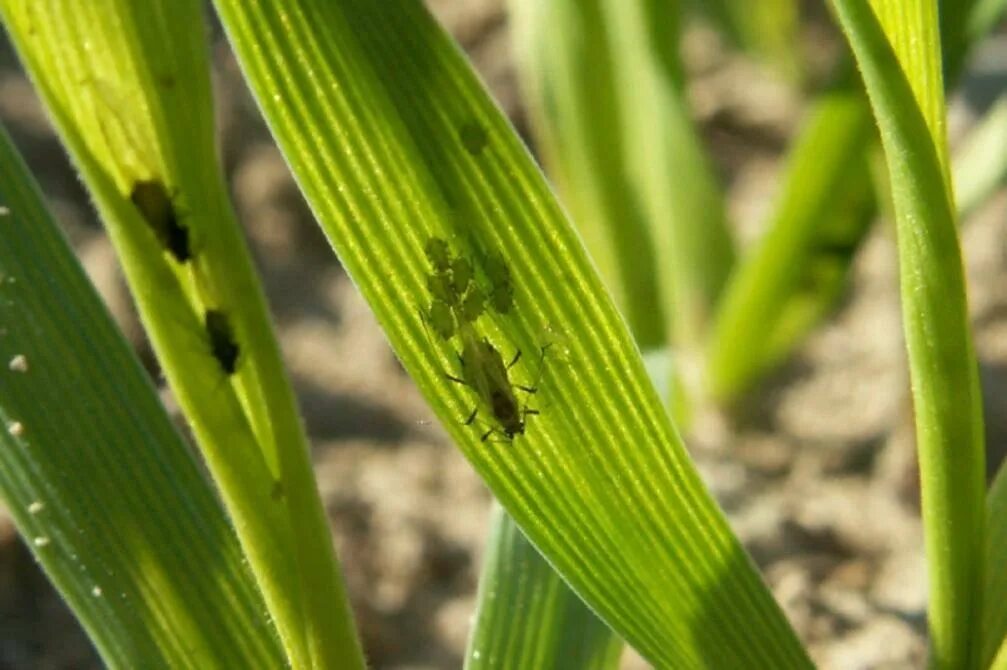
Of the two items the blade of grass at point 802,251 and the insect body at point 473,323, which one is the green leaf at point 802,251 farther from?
the insect body at point 473,323

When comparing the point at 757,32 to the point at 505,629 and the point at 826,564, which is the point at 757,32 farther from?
the point at 505,629

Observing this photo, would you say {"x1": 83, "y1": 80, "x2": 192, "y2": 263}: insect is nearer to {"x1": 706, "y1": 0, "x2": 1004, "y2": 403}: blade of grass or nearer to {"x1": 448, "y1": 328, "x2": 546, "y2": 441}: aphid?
{"x1": 448, "y1": 328, "x2": 546, "y2": 441}: aphid

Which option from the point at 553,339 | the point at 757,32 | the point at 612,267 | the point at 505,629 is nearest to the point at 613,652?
the point at 505,629

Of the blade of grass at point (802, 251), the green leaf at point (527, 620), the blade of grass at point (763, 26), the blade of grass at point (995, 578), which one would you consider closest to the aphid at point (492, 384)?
the green leaf at point (527, 620)

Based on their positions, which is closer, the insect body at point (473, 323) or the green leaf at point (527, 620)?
the insect body at point (473, 323)

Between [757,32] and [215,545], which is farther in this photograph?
[757,32]

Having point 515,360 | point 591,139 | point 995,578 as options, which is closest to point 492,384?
point 515,360
